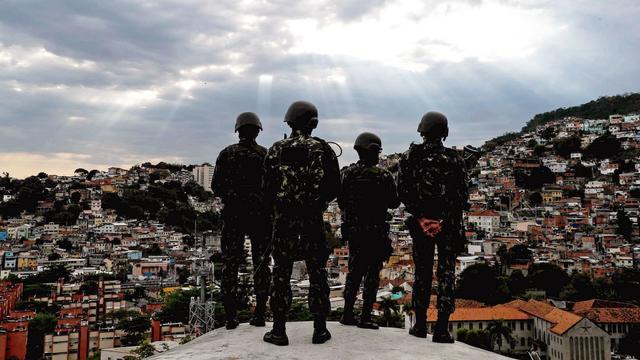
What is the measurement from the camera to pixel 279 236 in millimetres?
5980

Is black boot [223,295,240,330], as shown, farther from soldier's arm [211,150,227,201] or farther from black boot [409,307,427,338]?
black boot [409,307,427,338]

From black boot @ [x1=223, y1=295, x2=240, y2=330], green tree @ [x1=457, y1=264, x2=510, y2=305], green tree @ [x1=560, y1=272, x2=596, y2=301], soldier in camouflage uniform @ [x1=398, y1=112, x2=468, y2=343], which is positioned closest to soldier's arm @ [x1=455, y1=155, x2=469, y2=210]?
soldier in camouflage uniform @ [x1=398, y1=112, x2=468, y2=343]

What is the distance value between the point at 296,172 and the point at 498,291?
200ft

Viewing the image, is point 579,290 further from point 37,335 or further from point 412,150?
point 412,150

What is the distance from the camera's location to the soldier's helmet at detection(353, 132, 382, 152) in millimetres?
7180

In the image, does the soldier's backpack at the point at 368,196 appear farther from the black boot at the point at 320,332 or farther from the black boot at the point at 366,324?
the black boot at the point at 320,332

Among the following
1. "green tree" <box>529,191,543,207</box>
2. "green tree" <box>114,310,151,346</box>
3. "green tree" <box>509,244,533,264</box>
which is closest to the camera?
"green tree" <box>114,310,151,346</box>

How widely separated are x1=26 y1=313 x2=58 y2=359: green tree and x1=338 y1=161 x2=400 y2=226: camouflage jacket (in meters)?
52.9

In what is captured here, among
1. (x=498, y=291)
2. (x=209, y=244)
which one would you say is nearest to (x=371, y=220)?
(x=498, y=291)

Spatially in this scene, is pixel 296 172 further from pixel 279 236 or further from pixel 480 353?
pixel 480 353

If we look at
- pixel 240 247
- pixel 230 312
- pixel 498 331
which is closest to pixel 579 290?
pixel 498 331

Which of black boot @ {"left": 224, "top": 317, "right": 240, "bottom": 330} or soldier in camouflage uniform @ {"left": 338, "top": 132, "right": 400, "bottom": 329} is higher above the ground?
soldier in camouflage uniform @ {"left": 338, "top": 132, "right": 400, "bottom": 329}

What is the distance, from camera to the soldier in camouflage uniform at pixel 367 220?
23.2 ft

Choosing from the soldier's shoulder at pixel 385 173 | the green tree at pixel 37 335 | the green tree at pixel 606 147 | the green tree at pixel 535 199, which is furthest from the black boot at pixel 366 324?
the green tree at pixel 606 147
